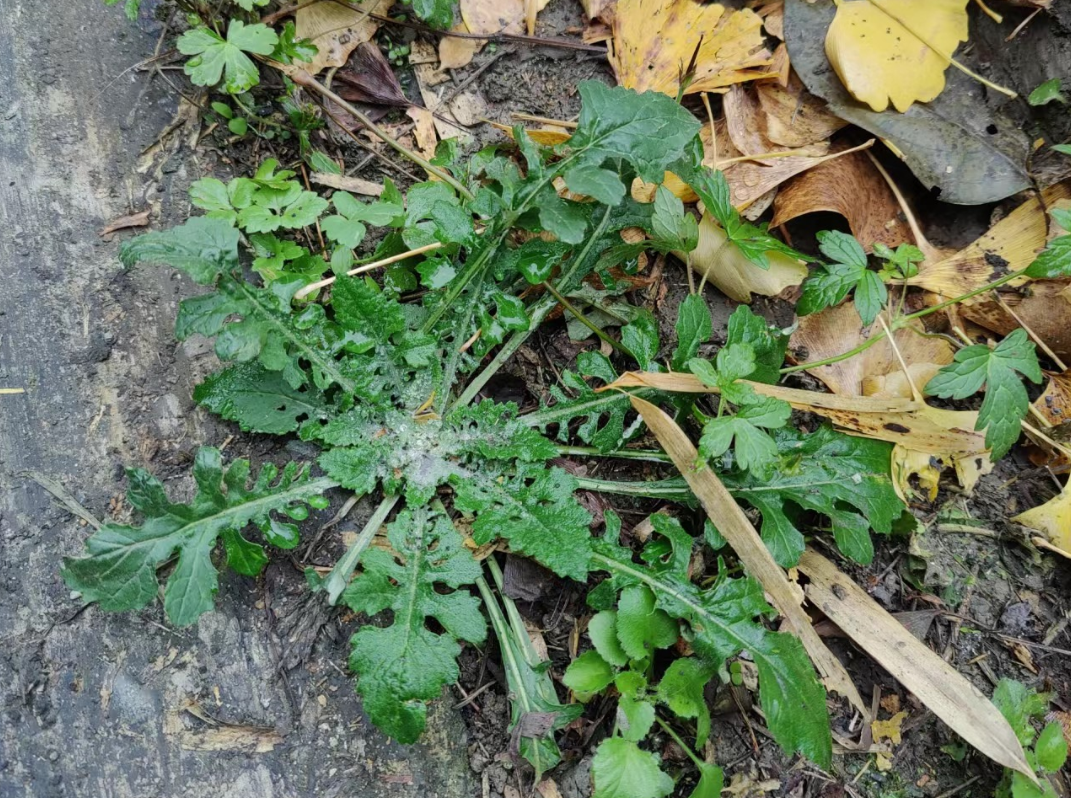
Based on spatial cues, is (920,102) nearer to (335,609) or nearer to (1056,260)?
(1056,260)

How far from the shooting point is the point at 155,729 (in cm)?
175

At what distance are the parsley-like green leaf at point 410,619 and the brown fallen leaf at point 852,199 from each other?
1.54 m

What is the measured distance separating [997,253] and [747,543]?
136cm

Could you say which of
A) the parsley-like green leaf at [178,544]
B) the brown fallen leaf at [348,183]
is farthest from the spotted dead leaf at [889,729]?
the brown fallen leaf at [348,183]

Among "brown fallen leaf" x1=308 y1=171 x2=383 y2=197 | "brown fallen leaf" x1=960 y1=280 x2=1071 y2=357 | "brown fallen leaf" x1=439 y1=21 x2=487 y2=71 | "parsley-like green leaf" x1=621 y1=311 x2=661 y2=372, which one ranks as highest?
"brown fallen leaf" x1=439 y1=21 x2=487 y2=71

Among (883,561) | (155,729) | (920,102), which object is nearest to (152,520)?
(155,729)

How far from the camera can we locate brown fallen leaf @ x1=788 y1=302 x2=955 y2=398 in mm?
2361

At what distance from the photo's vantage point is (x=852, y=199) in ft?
7.90

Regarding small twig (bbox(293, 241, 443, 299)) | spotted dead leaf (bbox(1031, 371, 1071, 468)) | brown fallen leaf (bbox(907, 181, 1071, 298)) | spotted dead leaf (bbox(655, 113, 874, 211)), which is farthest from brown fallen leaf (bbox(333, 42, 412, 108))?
spotted dead leaf (bbox(1031, 371, 1071, 468))

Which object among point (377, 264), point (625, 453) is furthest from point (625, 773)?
point (377, 264)

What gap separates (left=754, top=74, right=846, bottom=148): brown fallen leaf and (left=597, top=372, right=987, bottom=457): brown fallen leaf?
2.94 feet

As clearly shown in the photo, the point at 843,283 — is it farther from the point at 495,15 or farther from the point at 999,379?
the point at 495,15

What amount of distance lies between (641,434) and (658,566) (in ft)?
1.42

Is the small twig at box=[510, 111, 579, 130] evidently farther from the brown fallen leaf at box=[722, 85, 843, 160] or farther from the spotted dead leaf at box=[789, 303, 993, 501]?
the spotted dead leaf at box=[789, 303, 993, 501]
